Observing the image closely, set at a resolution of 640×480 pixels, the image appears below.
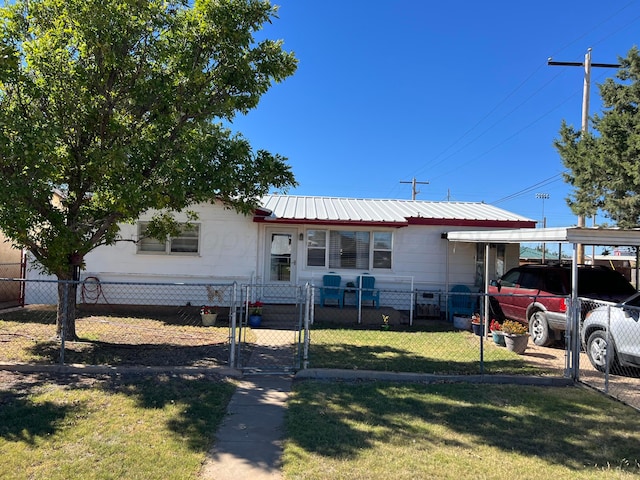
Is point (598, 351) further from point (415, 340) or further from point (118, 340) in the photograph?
point (118, 340)

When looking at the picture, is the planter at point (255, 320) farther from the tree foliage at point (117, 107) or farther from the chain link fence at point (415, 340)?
the tree foliage at point (117, 107)

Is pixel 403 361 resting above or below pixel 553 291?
below

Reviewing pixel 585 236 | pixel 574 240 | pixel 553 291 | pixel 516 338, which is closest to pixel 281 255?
pixel 516 338

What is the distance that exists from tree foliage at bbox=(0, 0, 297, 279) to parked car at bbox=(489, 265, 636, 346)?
6.25 metres

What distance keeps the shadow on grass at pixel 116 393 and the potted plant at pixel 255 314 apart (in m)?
4.21

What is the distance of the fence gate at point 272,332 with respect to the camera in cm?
693

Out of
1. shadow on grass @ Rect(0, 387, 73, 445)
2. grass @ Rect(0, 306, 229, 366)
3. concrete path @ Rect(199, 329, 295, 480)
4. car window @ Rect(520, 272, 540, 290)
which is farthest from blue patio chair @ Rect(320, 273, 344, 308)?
shadow on grass @ Rect(0, 387, 73, 445)

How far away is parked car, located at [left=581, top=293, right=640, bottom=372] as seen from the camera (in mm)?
6465

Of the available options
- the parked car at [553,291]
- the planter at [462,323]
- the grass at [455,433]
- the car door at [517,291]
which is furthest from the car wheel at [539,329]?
the grass at [455,433]

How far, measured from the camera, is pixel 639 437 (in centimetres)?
457

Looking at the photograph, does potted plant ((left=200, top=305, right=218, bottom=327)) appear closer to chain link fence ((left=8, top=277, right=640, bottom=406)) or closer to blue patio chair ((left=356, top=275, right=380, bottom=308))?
chain link fence ((left=8, top=277, right=640, bottom=406))

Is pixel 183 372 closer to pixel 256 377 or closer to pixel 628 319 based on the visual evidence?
pixel 256 377

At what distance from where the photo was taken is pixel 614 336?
6.84 m

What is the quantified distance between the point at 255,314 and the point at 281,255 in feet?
8.14
